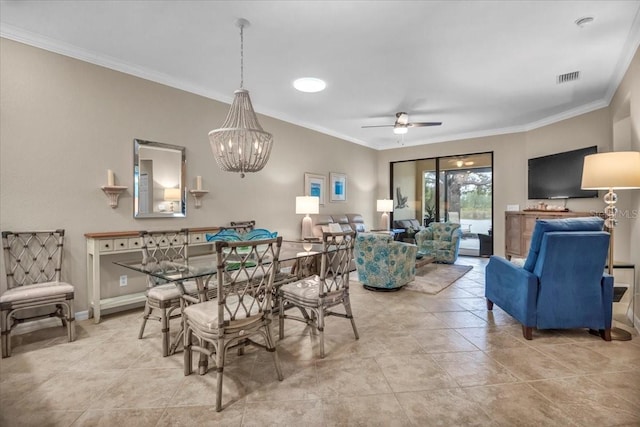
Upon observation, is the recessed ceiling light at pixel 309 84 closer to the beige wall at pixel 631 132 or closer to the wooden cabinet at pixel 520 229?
the beige wall at pixel 631 132

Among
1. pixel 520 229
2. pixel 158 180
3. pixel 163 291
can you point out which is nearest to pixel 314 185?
pixel 158 180

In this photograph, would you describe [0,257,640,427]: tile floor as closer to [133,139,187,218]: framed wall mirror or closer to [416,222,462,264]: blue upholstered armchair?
[133,139,187,218]: framed wall mirror

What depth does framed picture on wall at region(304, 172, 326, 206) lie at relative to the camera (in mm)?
5797

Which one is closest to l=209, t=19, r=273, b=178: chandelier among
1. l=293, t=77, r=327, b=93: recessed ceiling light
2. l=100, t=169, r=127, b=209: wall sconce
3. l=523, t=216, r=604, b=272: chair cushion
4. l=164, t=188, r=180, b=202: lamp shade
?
l=293, t=77, r=327, b=93: recessed ceiling light

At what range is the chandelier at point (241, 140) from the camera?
2.56 m

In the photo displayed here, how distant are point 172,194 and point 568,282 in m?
4.18

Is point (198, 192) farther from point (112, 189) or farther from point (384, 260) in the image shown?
point (384, 260)

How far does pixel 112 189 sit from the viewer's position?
3.26 m

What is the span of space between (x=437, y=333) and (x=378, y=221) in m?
5.37

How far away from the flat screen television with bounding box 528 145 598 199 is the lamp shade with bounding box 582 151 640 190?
8.06 feet

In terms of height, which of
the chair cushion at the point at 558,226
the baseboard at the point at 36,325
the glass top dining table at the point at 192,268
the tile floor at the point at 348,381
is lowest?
the tile floor at the point at 348,381

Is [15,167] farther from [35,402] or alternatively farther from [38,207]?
[35,402]

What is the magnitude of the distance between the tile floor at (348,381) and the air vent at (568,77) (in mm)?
2996

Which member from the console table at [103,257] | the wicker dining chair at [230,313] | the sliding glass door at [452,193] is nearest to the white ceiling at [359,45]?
the console table at [103,257]
